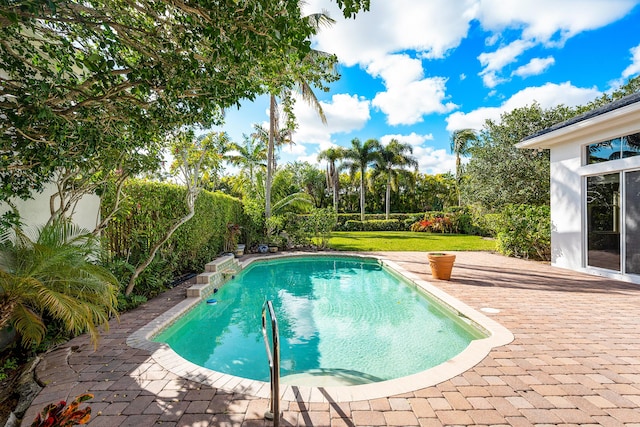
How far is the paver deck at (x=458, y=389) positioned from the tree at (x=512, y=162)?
10665 mm

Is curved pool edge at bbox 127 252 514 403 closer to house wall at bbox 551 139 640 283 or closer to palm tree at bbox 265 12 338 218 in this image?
palm tree at bbox 265 12 338 218

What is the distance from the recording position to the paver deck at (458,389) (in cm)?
274

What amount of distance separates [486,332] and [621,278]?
6.78 meters

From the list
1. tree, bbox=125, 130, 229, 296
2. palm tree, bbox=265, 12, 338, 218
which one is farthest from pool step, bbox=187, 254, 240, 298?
palm tree, bbox=265, 12, 338, 218

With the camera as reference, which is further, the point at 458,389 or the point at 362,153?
the point at 362,153

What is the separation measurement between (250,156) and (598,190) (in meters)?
19.1

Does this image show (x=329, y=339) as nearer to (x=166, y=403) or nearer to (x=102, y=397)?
(x=166, y=403)

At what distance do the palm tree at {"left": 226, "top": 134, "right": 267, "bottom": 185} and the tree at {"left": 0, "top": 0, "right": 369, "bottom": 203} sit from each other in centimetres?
1677

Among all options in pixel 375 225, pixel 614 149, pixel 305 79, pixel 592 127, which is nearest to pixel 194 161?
pixel 305 79

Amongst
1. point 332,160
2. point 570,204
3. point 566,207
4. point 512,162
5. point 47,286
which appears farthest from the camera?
point 332,160

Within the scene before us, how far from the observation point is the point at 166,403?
9.78 ft

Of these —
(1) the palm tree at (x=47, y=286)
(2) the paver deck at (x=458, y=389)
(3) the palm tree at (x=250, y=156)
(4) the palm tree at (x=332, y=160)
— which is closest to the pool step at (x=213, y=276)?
(2) the paver deck at (x=458, y=389)

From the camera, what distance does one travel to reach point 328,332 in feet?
19.8

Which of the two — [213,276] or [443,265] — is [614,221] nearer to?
[443,265]
